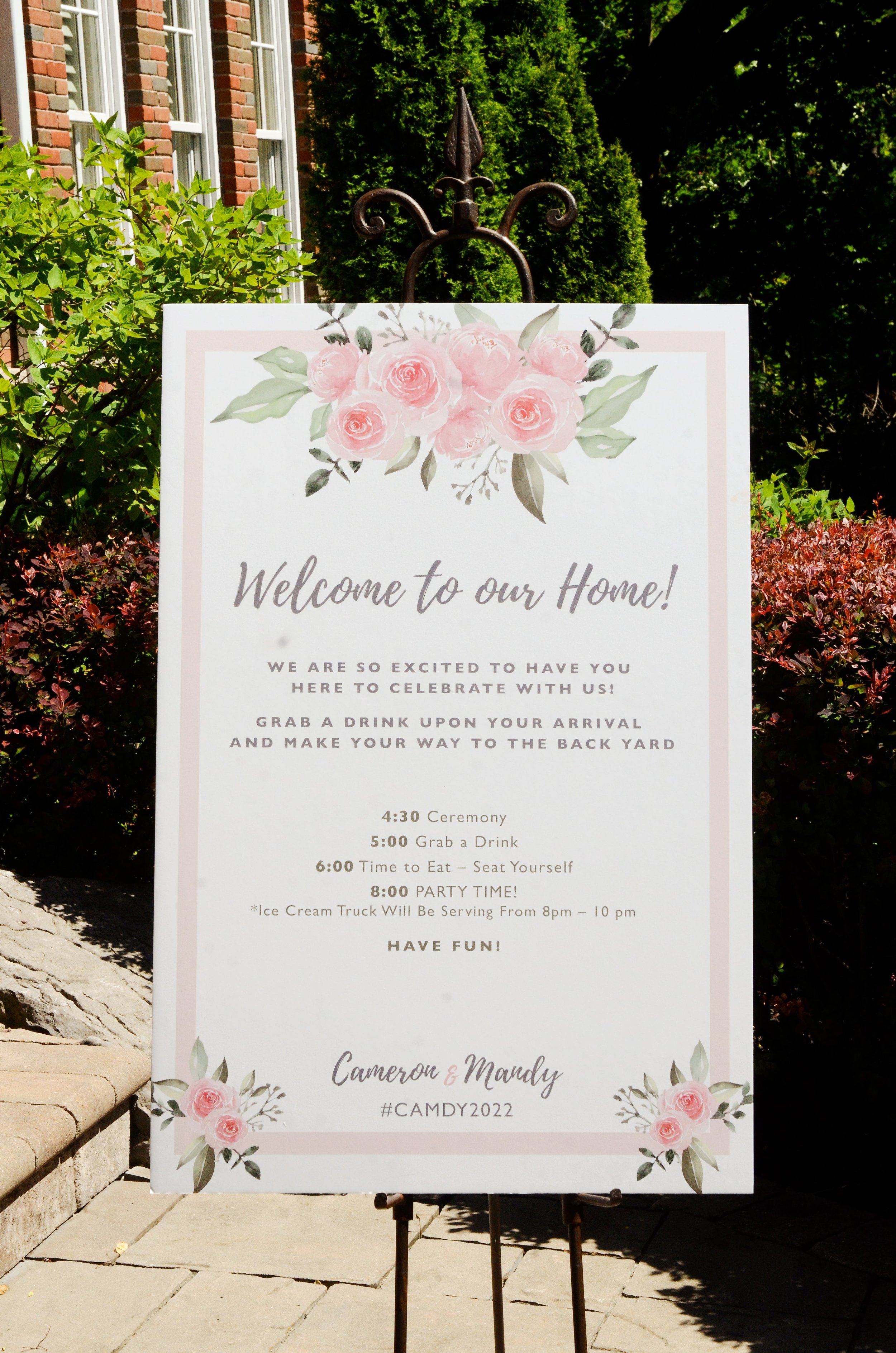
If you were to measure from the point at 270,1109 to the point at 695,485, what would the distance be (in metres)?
1.14

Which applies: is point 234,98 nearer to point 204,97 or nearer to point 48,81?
point 204,97

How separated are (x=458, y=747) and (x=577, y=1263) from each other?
33.4 inches

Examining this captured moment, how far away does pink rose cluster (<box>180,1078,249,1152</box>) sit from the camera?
6.05ft

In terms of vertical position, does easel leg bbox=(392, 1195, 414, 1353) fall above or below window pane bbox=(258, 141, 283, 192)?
below

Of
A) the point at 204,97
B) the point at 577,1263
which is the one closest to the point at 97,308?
the point at 577,1263

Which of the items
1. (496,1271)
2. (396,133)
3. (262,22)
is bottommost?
(496,1271)

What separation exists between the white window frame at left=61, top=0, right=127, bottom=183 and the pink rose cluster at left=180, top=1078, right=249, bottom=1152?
792 centimetres

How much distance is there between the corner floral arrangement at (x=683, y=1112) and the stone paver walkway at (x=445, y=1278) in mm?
963

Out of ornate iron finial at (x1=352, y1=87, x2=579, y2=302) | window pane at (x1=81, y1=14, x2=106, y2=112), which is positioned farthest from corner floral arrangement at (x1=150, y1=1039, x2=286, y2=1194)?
window pane at (x1=81, y1=14, x2=106, y2=112)

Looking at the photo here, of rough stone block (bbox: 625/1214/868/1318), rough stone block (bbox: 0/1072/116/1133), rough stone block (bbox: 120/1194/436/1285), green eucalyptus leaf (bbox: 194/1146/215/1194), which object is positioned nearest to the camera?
green eucalyptus leaf (bbox: 194/1146/215/1194)

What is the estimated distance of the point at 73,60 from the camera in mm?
8445

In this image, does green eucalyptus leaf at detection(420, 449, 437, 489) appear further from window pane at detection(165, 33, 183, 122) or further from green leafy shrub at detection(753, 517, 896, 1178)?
window pane at detection(165, 33, 183, 122)

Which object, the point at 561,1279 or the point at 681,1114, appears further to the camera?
the point at 561,1279

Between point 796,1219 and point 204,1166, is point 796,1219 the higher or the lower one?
the lower one
